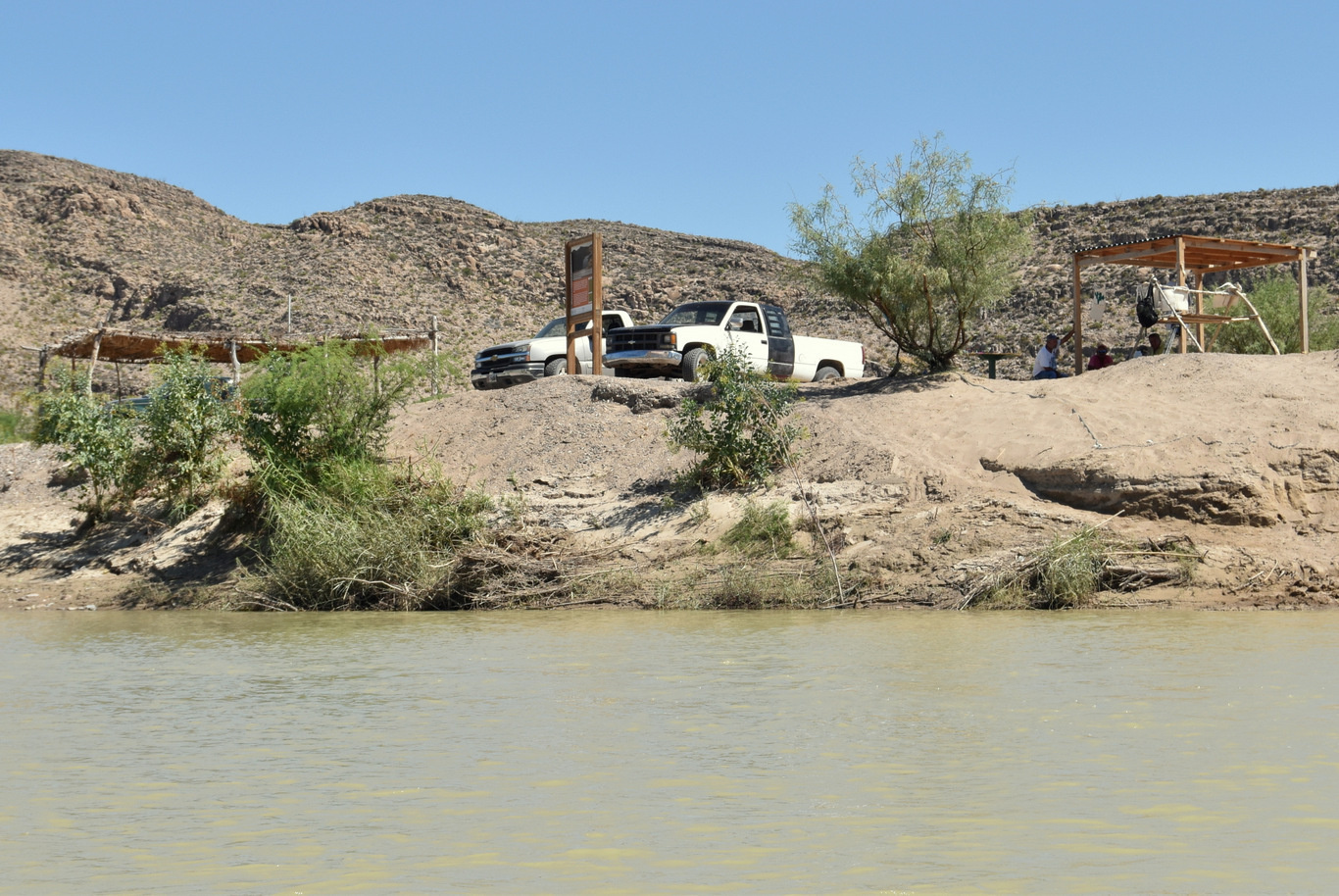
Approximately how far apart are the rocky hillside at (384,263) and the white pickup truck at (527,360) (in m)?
24.2

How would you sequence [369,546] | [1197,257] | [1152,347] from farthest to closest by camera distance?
[1152,347]
[1197,257]
[369,546]

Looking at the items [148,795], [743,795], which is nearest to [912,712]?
[743,795]

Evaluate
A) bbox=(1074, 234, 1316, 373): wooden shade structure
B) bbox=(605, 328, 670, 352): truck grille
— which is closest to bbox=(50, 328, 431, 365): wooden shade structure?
bbox=(605, 328, 670, 352): truck grille

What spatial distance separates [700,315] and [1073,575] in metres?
11.6

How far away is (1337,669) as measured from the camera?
9.33 m

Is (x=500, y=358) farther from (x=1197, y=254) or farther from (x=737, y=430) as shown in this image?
(x=1197, y=254)

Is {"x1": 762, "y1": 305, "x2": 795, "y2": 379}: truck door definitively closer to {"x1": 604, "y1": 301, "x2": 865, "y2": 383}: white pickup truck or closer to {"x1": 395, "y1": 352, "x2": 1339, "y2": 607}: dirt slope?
{"x1": 604, "y1": 301, "x2": 865, "y2": 383}: white pickup truck

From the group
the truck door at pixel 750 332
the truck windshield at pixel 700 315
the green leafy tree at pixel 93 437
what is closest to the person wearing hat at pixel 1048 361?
the truck door at pixel 750 332

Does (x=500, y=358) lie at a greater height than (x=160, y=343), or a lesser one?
lesser

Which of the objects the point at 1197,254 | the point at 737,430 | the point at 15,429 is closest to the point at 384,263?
the point at 15,429

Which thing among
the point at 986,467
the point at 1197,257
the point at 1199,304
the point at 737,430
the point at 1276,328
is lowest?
the point at 986,467

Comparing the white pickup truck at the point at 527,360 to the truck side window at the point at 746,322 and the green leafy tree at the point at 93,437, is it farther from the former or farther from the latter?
the green leafy tree at the point at 93,437

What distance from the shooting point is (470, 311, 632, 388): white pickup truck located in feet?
83.0

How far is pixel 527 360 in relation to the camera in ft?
84.1
